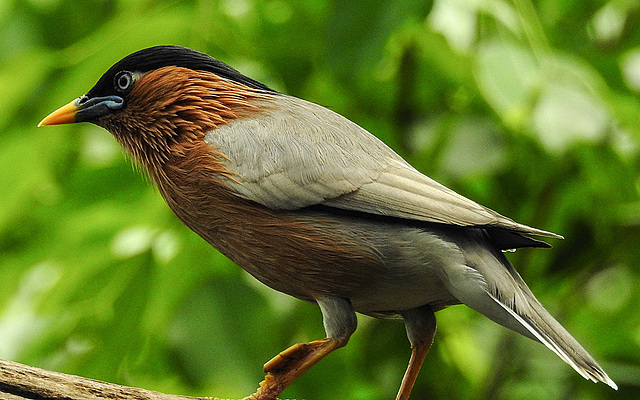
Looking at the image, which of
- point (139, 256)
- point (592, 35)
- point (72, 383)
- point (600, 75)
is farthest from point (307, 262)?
point (592, 35)

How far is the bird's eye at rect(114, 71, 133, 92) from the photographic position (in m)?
2.87

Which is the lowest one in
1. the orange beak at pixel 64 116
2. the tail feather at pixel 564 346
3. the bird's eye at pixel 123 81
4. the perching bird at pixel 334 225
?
the tail feather at pixel 564 346

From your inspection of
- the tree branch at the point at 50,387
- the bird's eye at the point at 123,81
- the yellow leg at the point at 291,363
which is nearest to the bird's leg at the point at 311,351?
the yellow leg at the point at 291,363

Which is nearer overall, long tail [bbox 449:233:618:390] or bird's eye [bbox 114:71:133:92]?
long tail [bbox 449:233:618:390]

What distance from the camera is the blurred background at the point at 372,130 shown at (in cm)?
346

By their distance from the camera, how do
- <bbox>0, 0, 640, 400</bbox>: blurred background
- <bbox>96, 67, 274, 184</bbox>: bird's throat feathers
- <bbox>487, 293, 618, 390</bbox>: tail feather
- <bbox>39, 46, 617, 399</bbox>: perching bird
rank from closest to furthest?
<bbox>487, 293, 618, 390</bbox>: tail feather → <bbox>39, 46, 617, 399</bbox>: perching bird → <bbox>96, 67, 274, 184</bbox>: bird's throat feathers → <bbox>0, 0, 640, 400</bbox>: blurred background

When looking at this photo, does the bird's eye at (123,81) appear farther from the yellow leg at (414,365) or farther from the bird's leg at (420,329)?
the yellow leg at (414,365)

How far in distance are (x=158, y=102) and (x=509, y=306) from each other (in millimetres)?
1487

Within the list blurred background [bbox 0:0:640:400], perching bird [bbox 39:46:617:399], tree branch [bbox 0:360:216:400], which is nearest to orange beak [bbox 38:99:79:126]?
perching bird [bbox 39:46:617:399]

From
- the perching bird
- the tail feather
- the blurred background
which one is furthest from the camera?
the blurred background

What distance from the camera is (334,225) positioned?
2.57 m

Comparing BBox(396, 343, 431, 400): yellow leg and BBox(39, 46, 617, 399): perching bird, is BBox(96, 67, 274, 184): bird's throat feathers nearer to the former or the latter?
BBox(39, 46, 617, 399): perching bird

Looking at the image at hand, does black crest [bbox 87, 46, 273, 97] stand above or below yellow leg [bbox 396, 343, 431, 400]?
above

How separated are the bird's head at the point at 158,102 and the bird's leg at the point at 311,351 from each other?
809mm
